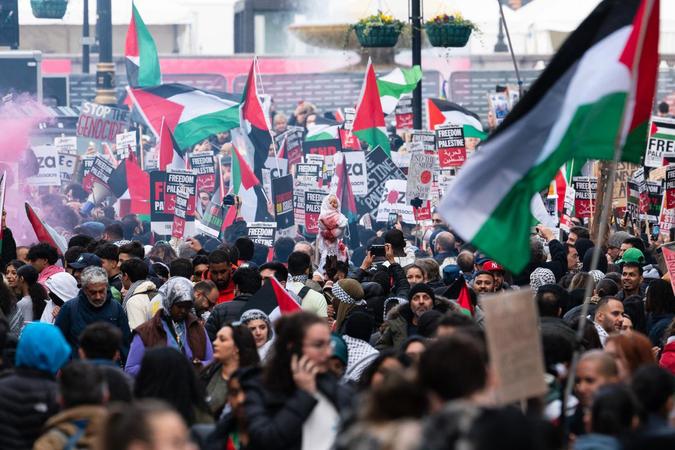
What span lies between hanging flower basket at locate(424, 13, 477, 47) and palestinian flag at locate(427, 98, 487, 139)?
31.5 inches

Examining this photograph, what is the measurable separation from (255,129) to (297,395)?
13710 millimetres

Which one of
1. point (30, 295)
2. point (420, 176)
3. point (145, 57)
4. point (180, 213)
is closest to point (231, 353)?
point (30, 295)

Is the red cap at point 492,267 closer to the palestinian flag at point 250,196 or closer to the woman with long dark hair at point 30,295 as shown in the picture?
the woman with long dark hair at point 30,295

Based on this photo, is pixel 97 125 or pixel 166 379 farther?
pixel 97 125

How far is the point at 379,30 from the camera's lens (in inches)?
854

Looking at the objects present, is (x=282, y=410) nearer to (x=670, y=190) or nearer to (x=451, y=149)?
(x=670, y=190)

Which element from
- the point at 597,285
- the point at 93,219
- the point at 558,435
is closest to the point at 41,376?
the point at 558,435

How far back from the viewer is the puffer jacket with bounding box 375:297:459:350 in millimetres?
9367

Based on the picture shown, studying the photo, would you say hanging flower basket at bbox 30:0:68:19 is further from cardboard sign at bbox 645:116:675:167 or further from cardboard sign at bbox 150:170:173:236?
cardboard sign at bbox 645:116:675:167

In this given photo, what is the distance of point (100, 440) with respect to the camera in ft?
15.5

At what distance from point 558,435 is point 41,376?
7.36ft

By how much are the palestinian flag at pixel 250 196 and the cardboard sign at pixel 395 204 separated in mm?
1343

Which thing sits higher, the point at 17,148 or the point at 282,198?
the point at 17,148

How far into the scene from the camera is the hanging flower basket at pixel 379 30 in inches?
855
